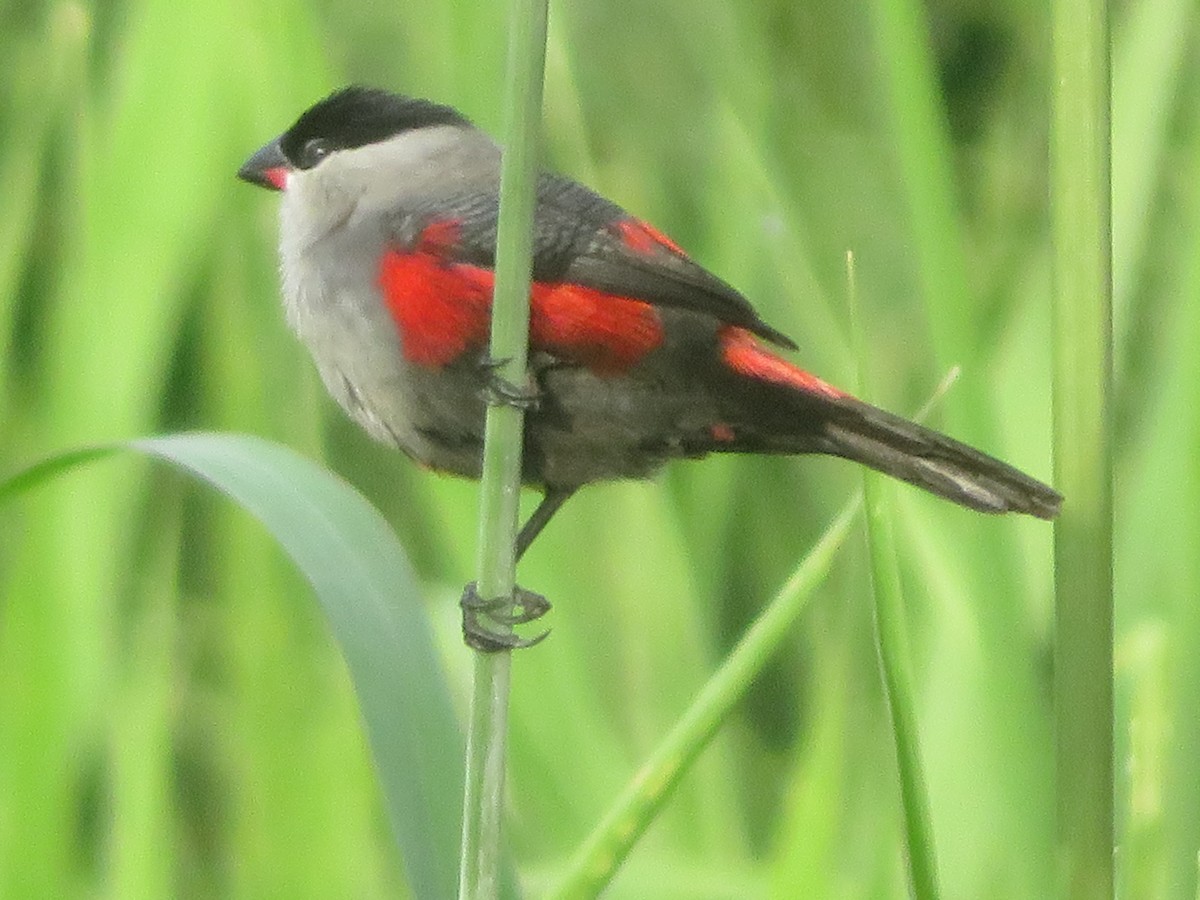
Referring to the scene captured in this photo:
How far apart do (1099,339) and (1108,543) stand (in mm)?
106

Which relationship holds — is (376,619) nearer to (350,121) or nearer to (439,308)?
(439,308)

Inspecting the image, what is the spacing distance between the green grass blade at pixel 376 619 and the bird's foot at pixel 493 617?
0.17ft

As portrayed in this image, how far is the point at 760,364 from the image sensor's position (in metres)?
1.38

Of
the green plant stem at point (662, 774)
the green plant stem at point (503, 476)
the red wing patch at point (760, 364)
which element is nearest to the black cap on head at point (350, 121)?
the red wing patch at point (760, 364)

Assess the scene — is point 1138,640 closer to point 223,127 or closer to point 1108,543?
point 1108,543

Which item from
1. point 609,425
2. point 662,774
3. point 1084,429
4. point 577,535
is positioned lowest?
point 577,535

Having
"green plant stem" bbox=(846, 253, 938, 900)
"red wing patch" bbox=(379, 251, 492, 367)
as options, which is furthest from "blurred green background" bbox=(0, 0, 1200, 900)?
"red wing patch" bbox=(379, 251, 492, 367)

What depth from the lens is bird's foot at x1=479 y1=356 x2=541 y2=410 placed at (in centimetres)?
106

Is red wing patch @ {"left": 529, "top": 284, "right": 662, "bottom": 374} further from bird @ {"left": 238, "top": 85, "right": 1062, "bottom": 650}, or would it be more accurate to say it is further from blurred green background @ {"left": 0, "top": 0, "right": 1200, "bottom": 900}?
blurred green background @ {"left": 0, "top": 0, "right": 1200, "bottom": 900}

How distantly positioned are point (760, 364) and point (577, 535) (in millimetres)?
720

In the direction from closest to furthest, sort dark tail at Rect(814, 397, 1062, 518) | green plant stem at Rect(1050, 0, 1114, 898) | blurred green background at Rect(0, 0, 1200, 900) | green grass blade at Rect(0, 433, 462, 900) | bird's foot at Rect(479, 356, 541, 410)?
green plant stem at Rect(1050, 0, 1114, 898) < green grass blade at Rect(0, 433, 462, 900) < bird's foot at Rect(479, 356, 541, 410) < dark tail at Rect(814, 397, 1062, 518) < blurred green background at Rect(0, 0, 1200, 900)

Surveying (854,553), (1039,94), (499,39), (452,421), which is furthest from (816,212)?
(452,421)

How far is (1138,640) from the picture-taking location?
1350 mm

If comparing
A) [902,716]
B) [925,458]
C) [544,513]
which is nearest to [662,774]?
[902,716]
